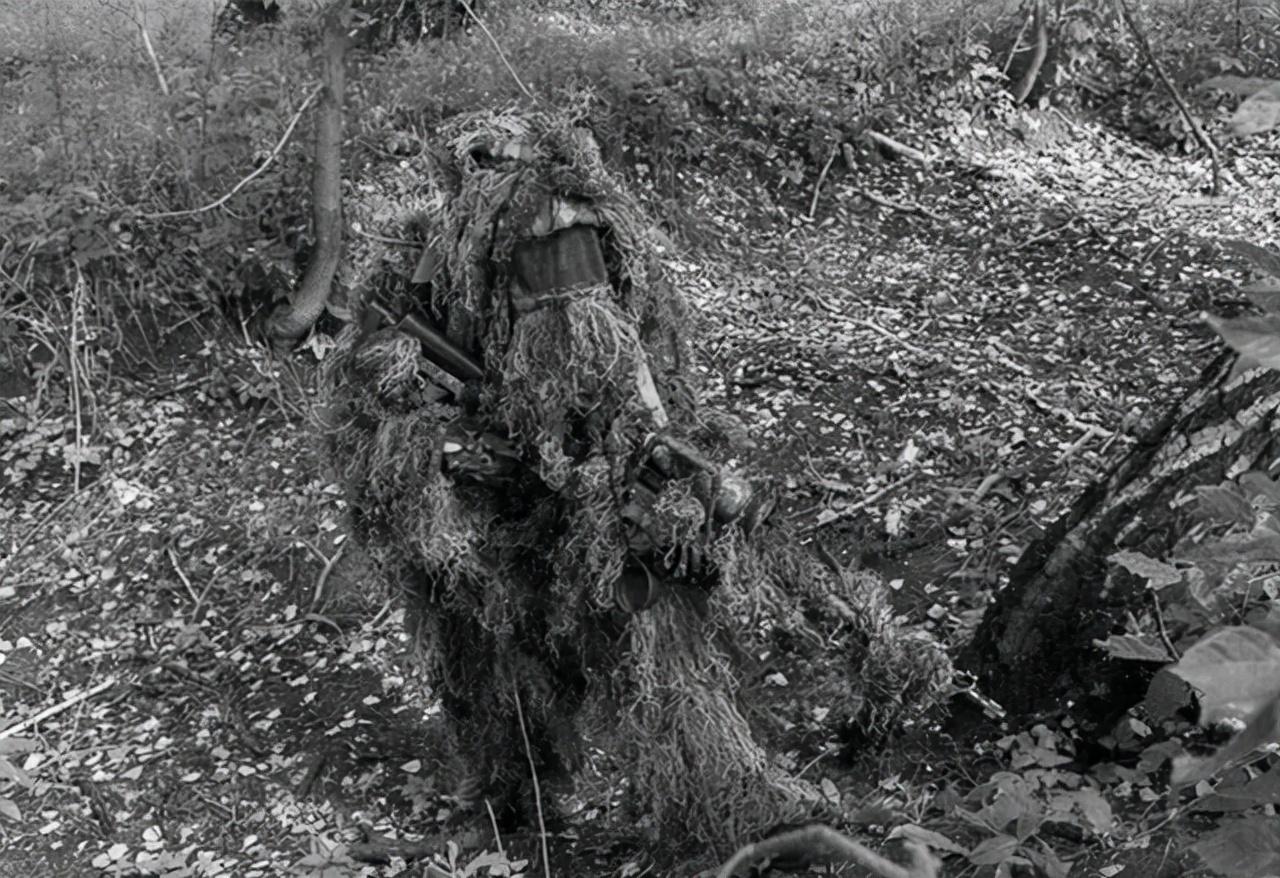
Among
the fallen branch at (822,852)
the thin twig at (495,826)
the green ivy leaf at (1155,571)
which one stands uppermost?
the green ivy leaf at (1155,571)

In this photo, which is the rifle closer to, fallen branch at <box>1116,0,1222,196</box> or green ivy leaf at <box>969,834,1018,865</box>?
green ivy leaf at <box>969,834,1018,865</box>

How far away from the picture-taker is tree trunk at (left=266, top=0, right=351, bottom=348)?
210 inches

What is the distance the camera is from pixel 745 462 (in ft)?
16.7

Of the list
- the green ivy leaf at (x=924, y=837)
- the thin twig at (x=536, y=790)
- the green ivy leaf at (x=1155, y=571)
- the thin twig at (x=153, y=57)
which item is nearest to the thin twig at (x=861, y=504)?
the thin twig at (x=536, y=790)

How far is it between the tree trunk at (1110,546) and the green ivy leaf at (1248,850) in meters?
1.90

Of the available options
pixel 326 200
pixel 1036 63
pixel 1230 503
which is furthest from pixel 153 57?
pixel 1230 503

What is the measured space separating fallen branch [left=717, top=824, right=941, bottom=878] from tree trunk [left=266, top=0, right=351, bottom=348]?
3576mm

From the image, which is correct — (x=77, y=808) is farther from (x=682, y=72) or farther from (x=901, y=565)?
(x=682, y=72)

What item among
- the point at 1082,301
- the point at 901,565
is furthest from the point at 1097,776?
the point at 1082,301

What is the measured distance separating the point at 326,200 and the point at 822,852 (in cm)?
375

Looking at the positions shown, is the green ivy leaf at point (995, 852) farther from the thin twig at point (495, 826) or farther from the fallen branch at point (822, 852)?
the thin twig at point (495, 826)

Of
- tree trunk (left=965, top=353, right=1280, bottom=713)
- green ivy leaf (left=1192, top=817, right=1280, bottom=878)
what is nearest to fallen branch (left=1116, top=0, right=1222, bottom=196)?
tree trunk (left=965, top=353, right=1280, bottom=713)

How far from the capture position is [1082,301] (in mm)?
6168

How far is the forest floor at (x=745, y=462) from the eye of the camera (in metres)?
3.88
